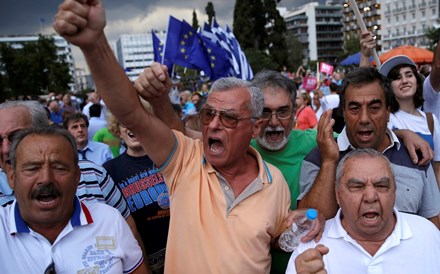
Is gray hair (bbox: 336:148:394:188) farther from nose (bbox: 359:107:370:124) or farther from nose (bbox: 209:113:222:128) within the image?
nose (bbox: 209:113:222:128)

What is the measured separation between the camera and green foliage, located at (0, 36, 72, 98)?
54875mm

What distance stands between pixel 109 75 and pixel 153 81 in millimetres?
238

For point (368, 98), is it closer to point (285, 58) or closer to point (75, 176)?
point (75, 176)

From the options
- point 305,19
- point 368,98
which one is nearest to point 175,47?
point 368,98

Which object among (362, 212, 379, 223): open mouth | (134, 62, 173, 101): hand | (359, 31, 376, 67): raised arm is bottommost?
(362, 212, 379, 223): open mouth

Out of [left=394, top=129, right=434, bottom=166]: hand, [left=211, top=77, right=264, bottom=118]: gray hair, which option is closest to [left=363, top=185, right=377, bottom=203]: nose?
[left=394, top=129, right=434, bottom=166]: hand

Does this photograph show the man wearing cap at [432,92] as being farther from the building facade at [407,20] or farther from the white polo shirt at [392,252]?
the building facade at [407,20]

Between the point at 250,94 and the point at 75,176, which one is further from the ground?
the point at 250,94

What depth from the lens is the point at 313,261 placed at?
2037mm

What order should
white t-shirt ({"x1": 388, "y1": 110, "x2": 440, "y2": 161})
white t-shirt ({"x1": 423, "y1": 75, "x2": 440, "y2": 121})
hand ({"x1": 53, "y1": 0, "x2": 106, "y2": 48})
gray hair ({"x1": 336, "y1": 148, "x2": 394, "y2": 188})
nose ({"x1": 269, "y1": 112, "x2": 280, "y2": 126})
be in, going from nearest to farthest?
hand ({"x1": 53, "y1": 0, "x2": 106, "y2": 48}) < gray hair ({"x1": 336, "y1": 148, "x2": 394, "y2": 188}) < nose ({"x1": 269, "y1": 112, "x2": 280, "y2": 126}) < white t-shirt ({"x1": 388, "y1": 110, "x2": 440, "y2": 161}) < white t-shirt ({"x1": 423, "y1": 75, "x2": 440, "y2": 121})

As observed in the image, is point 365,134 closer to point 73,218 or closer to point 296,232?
point 296,232

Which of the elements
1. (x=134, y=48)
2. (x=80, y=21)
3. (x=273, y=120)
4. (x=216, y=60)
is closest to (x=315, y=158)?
(x=273, y=120)

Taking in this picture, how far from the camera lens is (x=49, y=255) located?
2033mm

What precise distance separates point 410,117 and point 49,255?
310 centimetres
